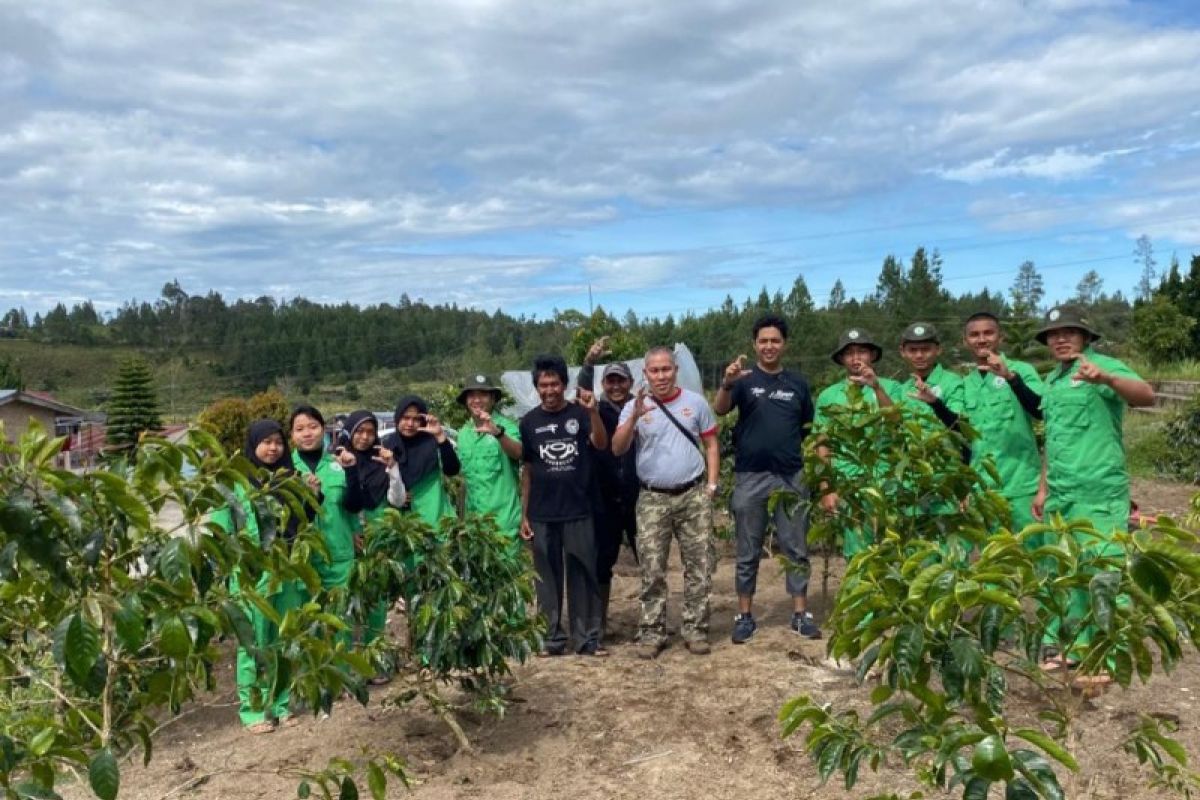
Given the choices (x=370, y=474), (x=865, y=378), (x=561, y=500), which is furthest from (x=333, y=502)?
(x=865, y=378)

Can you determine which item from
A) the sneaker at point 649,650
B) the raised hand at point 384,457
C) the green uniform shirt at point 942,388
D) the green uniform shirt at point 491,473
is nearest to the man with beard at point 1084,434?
the green uniform shirt at point 942,388

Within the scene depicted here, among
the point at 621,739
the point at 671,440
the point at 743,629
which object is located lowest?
the point at 621,739

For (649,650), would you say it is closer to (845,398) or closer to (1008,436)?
(845,398)

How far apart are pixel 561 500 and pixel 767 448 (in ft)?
4.17

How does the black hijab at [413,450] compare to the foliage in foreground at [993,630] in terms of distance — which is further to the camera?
the black hijab at [413,450]

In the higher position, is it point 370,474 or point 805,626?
point 370,474

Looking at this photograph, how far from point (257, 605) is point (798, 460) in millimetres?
4259

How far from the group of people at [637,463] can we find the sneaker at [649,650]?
1cm

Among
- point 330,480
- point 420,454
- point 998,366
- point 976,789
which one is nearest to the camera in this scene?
point 976,789

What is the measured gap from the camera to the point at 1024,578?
186 cm

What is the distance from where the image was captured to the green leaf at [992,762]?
155 cm

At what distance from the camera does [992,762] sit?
155 centimetres

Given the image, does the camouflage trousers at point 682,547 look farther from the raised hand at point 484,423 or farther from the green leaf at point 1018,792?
the green leaf at point 1018,792

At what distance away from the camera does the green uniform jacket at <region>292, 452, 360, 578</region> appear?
17.4ft
